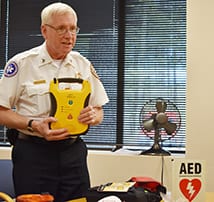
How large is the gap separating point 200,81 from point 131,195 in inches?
67.0

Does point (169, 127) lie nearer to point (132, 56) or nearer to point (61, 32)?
point (132, 56)

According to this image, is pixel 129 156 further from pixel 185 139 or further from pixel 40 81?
pixel 40 81

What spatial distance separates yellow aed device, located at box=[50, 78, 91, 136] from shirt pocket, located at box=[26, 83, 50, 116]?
0.29ft

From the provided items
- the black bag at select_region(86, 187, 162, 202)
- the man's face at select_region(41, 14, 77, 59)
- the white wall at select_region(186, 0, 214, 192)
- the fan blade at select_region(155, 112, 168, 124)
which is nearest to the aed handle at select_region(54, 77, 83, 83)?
the man's face at select_region(41, 14, 77, 59)

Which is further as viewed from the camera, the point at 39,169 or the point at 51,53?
the point at 51,53

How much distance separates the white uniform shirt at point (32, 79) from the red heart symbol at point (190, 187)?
761 mm

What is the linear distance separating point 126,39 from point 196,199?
6.83ft

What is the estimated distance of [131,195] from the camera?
1501 mm

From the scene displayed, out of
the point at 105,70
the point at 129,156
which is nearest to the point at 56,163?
the point at 129,156

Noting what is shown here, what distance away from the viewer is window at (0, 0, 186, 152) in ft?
11.0

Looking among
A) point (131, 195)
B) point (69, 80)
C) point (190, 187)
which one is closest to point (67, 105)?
point (69, 80)

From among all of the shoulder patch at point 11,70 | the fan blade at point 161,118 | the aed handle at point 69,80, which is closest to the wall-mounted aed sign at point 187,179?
the aed handle at point 69,80

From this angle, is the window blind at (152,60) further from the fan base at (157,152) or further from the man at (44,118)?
the man at (44,118)

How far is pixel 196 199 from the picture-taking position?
5.38ft
